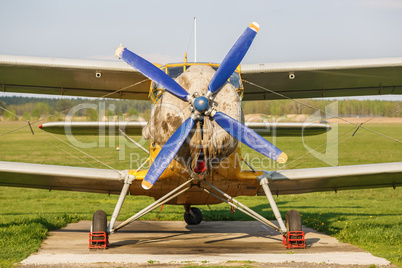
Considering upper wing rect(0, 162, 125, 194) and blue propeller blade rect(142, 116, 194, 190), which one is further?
upper wing rect(0, 162, 125, 194)

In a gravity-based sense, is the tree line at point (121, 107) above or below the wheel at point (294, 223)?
above

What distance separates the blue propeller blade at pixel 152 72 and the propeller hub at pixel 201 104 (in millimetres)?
286

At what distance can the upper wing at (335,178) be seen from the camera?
1030 cm

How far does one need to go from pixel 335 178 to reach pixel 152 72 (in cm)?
443

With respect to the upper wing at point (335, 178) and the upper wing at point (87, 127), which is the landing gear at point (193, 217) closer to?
the upper wing at point (335, 178)

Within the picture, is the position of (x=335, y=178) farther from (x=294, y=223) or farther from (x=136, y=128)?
(x=136, y=128)

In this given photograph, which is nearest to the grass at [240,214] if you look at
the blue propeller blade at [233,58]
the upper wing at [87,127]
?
the upper wing at [87,127]

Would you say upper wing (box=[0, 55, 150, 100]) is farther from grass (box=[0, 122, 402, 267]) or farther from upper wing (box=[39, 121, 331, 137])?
upper wing (box=[39, 121, 331, 137])

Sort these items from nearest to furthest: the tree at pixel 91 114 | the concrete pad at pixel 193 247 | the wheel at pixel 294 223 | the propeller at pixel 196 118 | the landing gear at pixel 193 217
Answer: the concrete pad at pixel 193 247
the propeller at pixel 196 118
the wheel at pixel 294 223
the landing gear at pixel 193 217
the tree at pixel 91 114

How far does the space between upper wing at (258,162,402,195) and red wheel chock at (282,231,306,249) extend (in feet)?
4.33

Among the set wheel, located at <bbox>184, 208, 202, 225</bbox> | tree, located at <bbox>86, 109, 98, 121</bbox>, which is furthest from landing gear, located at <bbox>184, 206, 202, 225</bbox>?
tree, located at <bbox>86, 109, 98, 121</bbox>

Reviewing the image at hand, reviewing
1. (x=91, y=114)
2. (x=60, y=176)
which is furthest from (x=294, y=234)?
(x=91, y=114)

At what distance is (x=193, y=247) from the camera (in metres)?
9.51

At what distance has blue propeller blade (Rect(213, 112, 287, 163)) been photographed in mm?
8211
